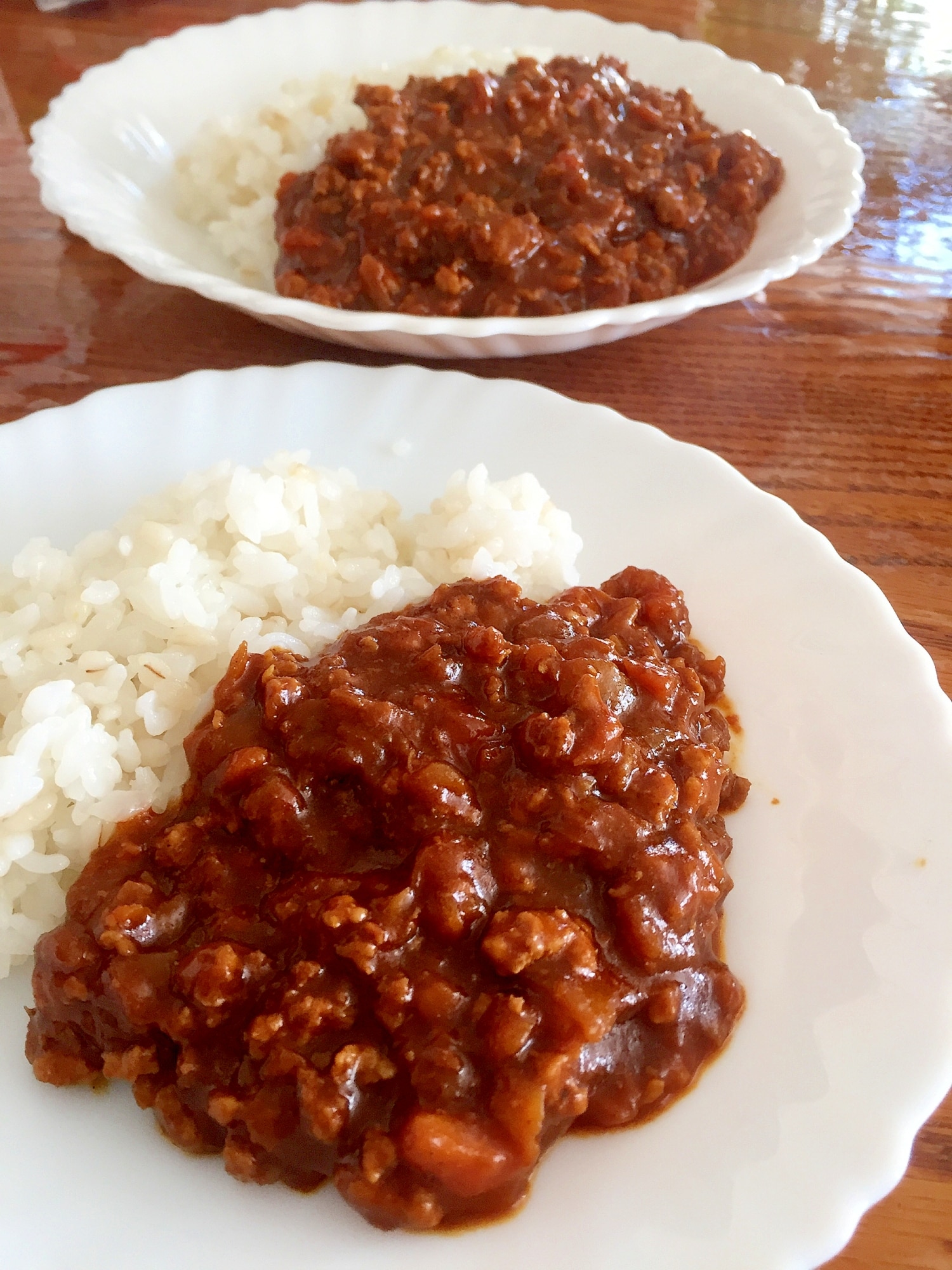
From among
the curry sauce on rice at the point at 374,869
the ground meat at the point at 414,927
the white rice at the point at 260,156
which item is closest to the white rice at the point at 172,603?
the curry sauce on rice at the point at 374,869

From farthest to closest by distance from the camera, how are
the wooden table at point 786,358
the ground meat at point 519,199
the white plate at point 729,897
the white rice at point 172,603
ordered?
the ground meat at point 519,199 < the wooden table at point 786,358 < the white rice at point 172,603 < the white plate at point 729,897

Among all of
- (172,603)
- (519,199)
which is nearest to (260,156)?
(519,199)

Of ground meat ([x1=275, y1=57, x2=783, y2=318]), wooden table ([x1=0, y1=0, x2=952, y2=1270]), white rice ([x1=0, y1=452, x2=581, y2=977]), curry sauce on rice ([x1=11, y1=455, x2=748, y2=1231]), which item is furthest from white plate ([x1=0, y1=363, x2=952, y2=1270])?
ground meat ([x1=275, y1=57, x2=783, y2=318])

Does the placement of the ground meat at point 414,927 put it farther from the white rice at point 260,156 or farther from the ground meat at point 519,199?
the white rice at point 260,156

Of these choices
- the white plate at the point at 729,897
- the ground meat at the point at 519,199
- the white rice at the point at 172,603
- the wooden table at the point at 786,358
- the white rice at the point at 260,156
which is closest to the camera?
the white plate at the point at 729,897

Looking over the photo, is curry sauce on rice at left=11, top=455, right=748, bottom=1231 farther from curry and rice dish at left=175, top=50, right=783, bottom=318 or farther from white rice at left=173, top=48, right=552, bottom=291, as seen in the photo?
white rice at left=173, top=48, right=552, bottom=291

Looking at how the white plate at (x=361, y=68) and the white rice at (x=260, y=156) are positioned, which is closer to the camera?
the white plate at (x=361, y=68)

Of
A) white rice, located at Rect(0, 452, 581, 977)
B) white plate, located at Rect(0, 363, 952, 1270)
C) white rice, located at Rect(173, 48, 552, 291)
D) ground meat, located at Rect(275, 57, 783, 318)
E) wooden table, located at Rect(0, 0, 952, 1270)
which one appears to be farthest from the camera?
white rice, located at Rect(173, 48, 552, 291)
